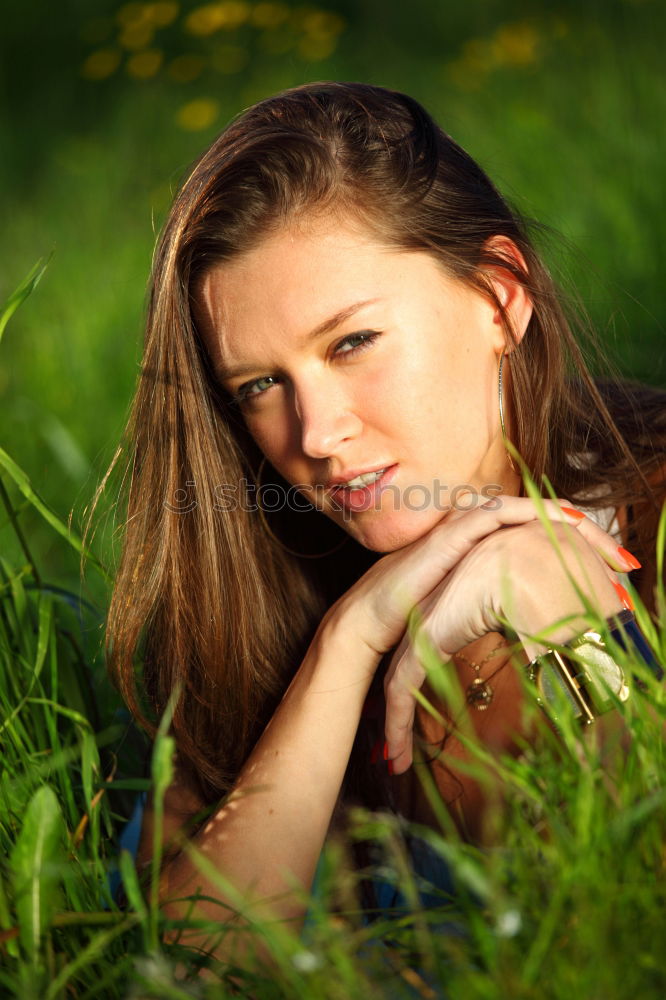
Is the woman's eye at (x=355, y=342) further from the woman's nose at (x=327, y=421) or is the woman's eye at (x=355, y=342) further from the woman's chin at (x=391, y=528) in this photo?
the woman's chin at (x=391, y=528)

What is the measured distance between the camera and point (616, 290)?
3723 mm

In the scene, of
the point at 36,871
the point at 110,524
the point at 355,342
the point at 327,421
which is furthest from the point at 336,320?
the point at 110,524

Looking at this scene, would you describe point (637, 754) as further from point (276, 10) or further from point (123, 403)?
point (276, 10)

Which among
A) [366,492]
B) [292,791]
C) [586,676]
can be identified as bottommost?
[292,791]

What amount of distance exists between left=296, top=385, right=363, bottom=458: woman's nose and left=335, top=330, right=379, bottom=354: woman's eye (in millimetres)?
63

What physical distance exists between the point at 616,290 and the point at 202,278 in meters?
2.17

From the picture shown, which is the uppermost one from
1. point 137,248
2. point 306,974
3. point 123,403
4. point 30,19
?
point 30,19

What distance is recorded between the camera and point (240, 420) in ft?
7.02

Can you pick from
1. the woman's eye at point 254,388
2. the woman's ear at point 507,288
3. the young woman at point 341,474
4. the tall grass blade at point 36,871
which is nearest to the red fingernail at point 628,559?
the young woman at point 341,474

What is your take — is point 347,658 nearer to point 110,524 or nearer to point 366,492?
point 366,492

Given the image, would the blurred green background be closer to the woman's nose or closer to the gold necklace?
the woman's nose

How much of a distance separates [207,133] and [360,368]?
5.23m

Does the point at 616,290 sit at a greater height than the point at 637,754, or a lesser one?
greater

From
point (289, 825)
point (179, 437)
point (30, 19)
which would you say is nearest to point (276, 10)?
point (30, 19)
